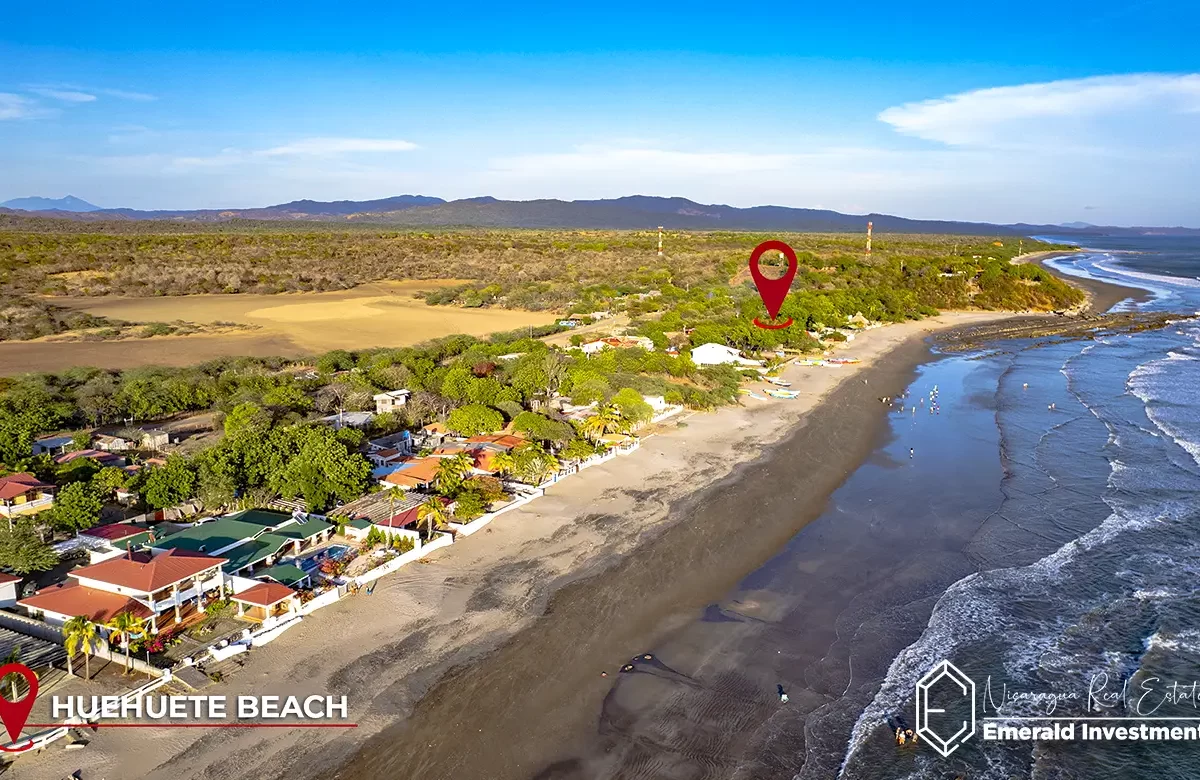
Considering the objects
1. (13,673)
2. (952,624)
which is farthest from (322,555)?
(952,624)

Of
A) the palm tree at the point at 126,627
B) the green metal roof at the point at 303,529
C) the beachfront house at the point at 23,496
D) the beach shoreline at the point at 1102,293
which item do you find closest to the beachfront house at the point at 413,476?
the green metal roof at the point at 303,529

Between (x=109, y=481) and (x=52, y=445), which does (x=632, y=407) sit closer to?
(x=109, y=481)

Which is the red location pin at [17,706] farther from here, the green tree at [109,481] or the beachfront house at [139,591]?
the green tree at [109,481]

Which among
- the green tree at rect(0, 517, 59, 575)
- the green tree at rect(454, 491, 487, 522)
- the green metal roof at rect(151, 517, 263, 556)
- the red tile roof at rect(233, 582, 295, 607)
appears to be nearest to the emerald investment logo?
the green tree at rect(454, 491, 487, 522)

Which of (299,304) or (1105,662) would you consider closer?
(1105,662)

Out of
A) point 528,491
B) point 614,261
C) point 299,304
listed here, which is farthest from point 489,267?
point 528,491

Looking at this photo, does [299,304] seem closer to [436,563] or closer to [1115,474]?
[436,563]

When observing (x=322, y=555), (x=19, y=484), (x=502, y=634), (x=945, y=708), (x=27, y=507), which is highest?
(x=19, y=484)
